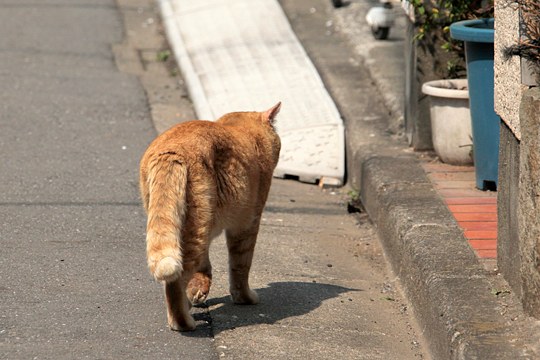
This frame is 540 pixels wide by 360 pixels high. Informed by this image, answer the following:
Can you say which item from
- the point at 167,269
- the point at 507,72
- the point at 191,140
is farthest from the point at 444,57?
the point at 167,269

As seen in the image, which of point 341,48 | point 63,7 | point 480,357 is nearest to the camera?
point 480,357

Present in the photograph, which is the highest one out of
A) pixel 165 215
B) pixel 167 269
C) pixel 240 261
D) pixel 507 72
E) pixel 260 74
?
pixel 507 72

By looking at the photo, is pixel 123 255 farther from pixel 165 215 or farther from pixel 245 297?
pixel 165 215

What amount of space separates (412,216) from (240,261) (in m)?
1.20

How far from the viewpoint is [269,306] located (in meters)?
5.30

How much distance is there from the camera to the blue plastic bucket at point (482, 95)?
6.17 m

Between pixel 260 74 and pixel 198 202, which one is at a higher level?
pixel 198 202

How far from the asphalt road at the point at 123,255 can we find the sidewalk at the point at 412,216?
263mm

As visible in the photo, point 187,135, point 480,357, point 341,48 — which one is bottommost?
point 341,48

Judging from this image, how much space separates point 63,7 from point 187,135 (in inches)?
319

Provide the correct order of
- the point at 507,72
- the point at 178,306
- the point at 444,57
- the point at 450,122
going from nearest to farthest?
the point at 178,306, the point at 507,72, the point at 450,122, the point at 444,57

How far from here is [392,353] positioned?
4836 mm

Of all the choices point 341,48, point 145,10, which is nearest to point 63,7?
point 145,10

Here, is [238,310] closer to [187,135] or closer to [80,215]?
[187,135]
